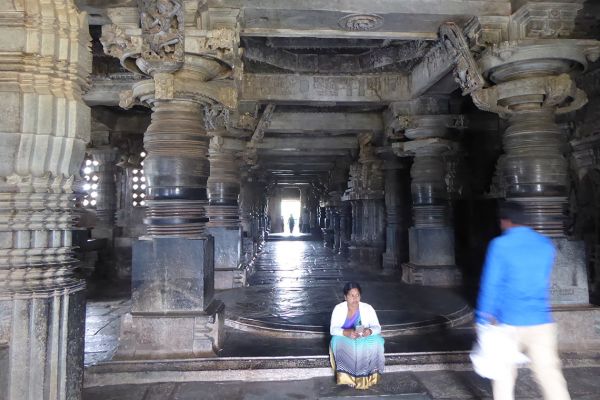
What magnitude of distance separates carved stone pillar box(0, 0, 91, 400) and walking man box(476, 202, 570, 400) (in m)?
2.62

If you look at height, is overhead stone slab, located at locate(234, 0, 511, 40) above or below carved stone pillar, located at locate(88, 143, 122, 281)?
above

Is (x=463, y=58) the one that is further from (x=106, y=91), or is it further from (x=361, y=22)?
(x=106, y=91)

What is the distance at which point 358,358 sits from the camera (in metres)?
3.83

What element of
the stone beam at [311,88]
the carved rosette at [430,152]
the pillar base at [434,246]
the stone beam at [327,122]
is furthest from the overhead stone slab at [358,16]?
the stone beam at [327,122]

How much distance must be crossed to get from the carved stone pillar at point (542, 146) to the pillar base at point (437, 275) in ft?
10.6

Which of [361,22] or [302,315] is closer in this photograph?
[361,22]

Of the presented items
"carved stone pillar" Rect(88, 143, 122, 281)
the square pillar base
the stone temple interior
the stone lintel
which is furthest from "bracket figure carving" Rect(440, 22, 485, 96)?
"carved stone pillar" Rect(88, 143, 122, 281)

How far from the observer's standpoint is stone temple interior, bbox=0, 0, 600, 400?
8.11 ft

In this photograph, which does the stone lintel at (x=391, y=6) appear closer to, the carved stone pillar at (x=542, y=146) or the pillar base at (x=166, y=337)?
the carved stone pillar at (x=542, y=146)

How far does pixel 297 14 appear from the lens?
485 centimetres

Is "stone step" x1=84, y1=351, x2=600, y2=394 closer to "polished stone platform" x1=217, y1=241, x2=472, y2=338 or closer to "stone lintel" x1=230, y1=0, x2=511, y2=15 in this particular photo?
"polished stone platform" x1=217, y1=241, x2=472, y2=338

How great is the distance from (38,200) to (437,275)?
280 inches

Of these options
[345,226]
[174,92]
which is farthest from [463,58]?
[345,226]

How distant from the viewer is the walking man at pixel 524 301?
2.76 meters
